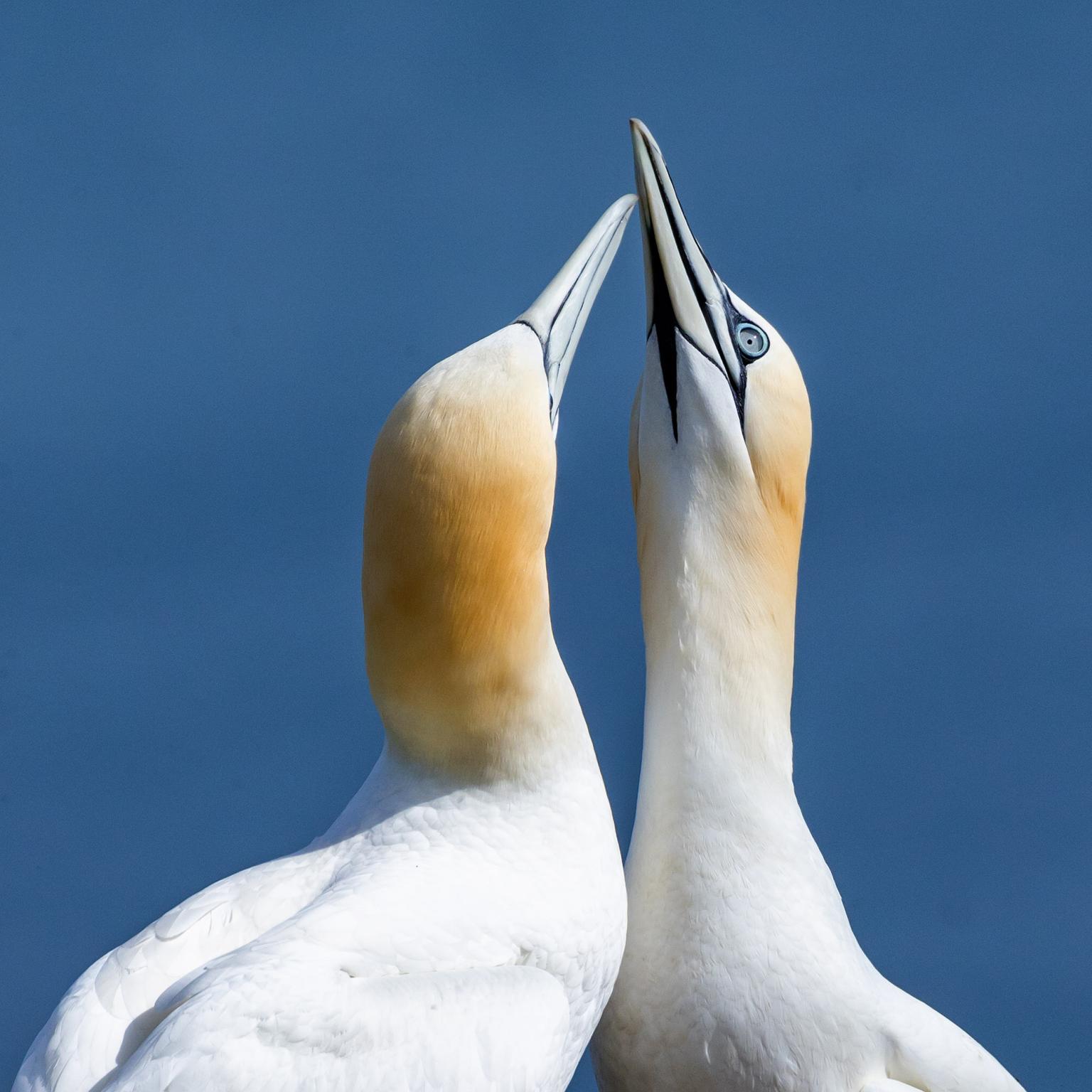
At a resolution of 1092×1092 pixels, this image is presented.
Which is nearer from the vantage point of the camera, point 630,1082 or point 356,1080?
point 356,1080

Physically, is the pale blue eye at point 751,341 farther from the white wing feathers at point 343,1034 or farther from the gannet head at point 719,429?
the white wing feathers at point 343,1034

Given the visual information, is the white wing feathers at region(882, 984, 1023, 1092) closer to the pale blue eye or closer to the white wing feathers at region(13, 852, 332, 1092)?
the white wing feathers at region(13, 852, 332, 1092)

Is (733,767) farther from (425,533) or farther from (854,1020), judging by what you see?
(425,533)

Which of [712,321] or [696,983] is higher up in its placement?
[712,321]

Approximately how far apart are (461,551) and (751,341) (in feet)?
3.89

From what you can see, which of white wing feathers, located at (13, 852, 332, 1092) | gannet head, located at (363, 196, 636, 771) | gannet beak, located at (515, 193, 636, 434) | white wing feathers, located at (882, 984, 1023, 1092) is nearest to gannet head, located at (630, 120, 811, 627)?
gannet beak, located at (515, 193, 636, 434)

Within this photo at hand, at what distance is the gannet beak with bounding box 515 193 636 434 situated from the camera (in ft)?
14.1

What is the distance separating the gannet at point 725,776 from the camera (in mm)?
4051

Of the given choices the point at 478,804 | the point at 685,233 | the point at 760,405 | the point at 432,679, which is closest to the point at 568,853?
the point at 478,804

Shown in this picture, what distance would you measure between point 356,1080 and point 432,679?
99cm

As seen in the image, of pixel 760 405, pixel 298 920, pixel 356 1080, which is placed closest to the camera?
pixel 356 1080

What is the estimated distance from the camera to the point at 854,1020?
4066mm

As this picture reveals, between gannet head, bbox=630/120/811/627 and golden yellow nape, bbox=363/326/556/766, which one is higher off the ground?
gannet head, bbox=630/120/811/627

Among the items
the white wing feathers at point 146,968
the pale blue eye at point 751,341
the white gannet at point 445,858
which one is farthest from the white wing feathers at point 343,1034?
the pale blue eye at point 751,341
